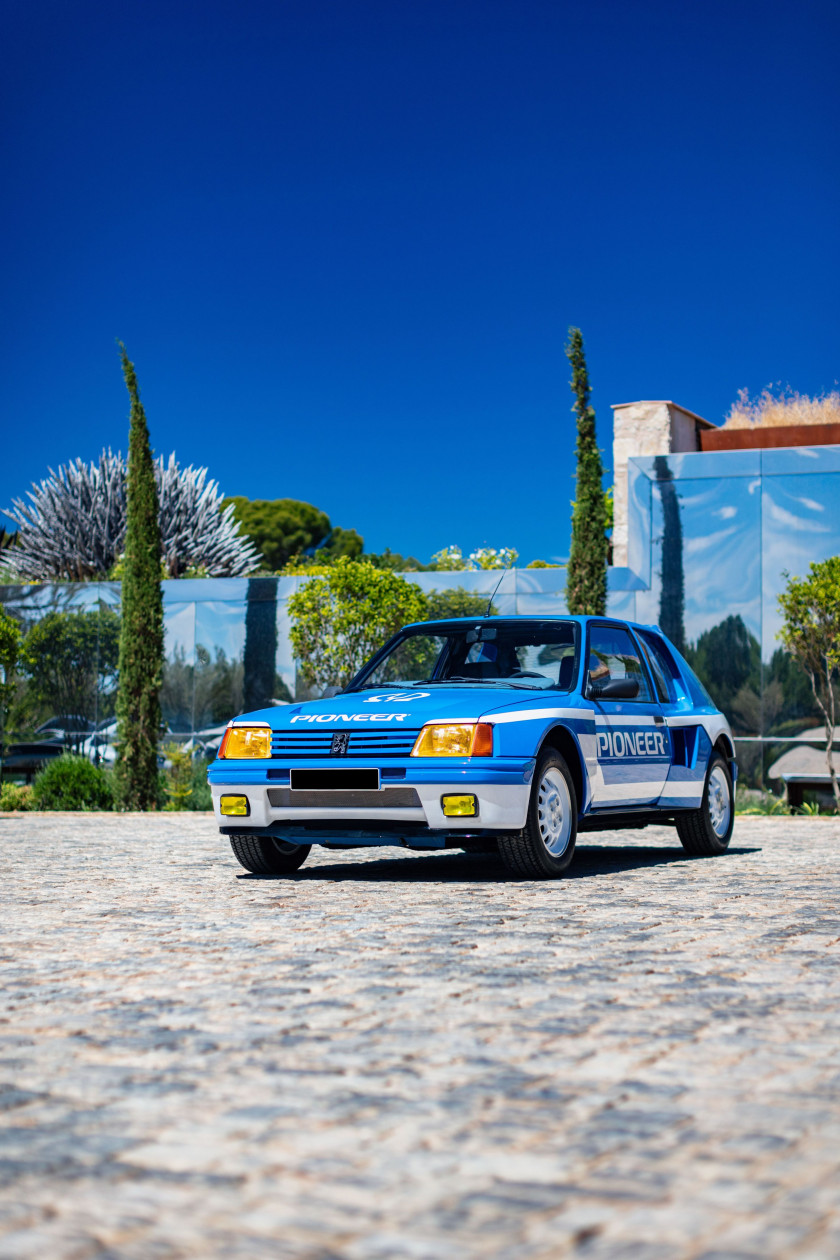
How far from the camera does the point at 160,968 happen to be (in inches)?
213

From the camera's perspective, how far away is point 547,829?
845 centimetres

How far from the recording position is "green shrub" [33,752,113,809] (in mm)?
19406

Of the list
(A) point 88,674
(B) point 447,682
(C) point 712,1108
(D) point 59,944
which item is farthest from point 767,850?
(A) point 88,674

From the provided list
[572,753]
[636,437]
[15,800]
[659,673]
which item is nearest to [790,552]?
[636,437]

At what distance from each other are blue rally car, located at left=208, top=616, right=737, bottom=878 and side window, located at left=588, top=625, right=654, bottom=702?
0.06 feet

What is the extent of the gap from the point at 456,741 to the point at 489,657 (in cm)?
183

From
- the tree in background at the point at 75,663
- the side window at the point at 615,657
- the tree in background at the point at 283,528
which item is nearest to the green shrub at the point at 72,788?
the tree in background at the point at 75,663

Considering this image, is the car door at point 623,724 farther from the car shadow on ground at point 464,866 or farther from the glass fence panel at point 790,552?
the glass fence panel at point 790,552

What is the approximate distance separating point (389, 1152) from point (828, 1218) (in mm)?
906

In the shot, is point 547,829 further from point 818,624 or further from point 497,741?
point 818,624

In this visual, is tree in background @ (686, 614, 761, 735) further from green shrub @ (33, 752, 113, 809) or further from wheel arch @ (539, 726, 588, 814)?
wheel arch @ (539, 726, 588, 814)

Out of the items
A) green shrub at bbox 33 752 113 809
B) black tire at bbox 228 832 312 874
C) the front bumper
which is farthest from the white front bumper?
green shrub at bbox 33 752 113 809

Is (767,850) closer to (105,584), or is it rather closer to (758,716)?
(758,716)

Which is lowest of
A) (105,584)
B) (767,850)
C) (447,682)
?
(767,850)
